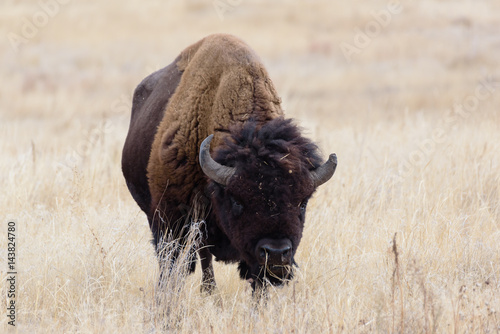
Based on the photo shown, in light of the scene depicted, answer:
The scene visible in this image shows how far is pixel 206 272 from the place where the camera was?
5062mm

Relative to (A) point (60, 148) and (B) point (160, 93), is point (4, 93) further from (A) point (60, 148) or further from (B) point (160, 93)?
(B) point (160, 93)

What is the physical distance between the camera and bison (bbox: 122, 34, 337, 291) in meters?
4.00

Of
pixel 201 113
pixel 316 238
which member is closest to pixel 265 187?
pixel 201 113

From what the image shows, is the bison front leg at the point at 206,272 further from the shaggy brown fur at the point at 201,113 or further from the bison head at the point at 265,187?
the bison head at the point at 265,187

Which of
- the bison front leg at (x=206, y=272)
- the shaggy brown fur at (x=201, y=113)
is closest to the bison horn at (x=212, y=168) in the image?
the shaggy brown fur at (x=201, y=113)

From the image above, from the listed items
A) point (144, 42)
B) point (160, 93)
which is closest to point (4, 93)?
point (144, 42)

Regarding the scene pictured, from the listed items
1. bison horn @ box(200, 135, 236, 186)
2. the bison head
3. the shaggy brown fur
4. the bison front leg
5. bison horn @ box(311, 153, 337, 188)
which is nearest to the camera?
the bison head

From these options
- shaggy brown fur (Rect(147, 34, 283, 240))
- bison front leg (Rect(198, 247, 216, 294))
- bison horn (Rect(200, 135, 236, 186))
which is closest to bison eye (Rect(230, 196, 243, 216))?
bison horn (Rect(200, 135, 236, 186))

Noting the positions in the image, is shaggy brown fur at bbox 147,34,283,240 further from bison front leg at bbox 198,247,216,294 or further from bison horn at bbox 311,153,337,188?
bison horn at bbox 311,153,337,188

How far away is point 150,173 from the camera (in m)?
4.84

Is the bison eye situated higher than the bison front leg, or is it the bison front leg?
the bison eye

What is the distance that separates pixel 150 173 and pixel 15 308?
1.39 meters

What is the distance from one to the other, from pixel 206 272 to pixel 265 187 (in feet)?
4.56

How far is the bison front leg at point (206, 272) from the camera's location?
488cm
